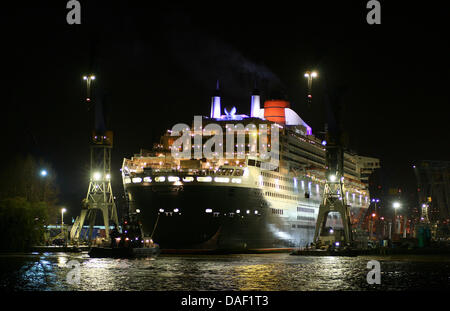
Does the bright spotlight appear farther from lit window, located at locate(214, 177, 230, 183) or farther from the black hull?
lit window, located at locate(214, 177, 230, 183)

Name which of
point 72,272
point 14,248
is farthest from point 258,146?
point 72,272

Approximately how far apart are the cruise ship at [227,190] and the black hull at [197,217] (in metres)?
0.11

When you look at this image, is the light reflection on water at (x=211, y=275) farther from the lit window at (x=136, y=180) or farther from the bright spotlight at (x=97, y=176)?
the bright spotlight at (x=97, y=176)

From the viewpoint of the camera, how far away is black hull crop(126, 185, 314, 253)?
78.1 meters

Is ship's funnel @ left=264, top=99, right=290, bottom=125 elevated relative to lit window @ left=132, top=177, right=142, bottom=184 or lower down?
elevated

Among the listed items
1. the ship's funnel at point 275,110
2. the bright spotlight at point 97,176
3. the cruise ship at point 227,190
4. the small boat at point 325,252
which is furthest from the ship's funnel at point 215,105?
the small boat at point 325,252

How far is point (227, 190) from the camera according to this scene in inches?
3137

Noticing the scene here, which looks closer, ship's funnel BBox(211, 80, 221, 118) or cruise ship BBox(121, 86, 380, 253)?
cruise ship BBox(121, 86, 380, 253)

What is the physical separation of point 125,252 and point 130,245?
1.01m

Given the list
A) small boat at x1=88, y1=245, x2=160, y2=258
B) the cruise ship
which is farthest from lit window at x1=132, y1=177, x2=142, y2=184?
small boat at x1=88, y1=245, x2=160, y2=258

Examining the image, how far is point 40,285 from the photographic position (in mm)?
47188

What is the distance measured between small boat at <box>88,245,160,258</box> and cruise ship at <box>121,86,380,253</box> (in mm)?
6035
